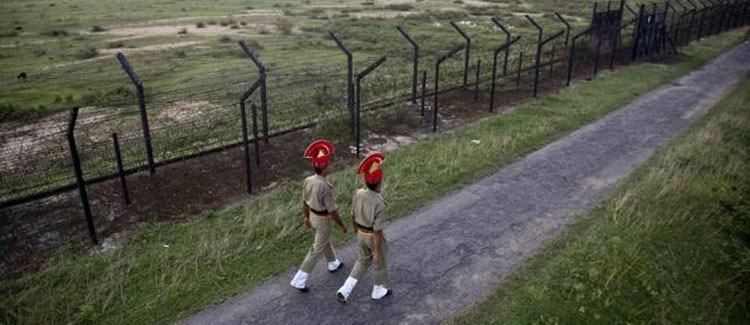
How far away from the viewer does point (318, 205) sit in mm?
5949

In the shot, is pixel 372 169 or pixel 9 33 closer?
pixel 372 169

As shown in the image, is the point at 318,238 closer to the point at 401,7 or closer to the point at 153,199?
the point at 153,199

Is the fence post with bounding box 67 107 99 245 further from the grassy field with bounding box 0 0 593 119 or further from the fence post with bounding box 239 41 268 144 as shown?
the grassy field with bounding box 0 0 593 119

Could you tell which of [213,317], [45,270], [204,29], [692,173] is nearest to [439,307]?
[213,317]

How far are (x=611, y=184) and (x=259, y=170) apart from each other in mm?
6380

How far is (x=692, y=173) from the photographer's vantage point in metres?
9.51

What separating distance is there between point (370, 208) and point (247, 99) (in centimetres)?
1031

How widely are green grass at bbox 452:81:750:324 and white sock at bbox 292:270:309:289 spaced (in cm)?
175

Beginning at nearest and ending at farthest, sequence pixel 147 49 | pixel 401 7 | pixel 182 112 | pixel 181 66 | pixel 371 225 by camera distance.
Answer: pixel 371 225 → pixel 182 112 → pixel 181 66 → pixel 147 49 → pixel 401 7

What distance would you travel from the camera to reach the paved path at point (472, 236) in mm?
6008

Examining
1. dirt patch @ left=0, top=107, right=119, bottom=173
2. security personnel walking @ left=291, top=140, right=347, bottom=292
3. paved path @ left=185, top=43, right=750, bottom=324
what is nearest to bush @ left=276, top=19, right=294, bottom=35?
dirt patch @ left=0, top=107, right=119, bottom=173

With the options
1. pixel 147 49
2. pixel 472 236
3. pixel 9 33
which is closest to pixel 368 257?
pixel 472 236

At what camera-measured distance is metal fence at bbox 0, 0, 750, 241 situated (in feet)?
31.0

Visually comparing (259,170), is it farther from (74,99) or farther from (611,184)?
(74,99)
